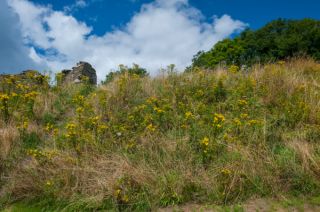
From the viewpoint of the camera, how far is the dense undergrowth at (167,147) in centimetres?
475

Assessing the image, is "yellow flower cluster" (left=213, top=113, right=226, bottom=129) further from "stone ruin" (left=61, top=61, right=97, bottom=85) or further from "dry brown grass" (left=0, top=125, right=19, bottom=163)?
"stone ruin" (left=61, top=61, right=97, bottom=85)

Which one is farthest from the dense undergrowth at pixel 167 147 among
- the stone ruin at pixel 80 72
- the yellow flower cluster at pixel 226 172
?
the stone ruin at pixel 80 72

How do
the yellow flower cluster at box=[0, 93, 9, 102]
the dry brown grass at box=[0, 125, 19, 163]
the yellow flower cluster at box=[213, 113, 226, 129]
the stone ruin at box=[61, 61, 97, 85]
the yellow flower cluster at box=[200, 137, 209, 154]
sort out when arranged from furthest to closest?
the stone ruin at box=[61, 61, 97, 85]
the yellow flower cluster at box=[0, 93, 9, 102]
the dry brown grass at box=[0, 125, 19, 163]
the yellow flower cluster at box=[213, 113, 226, 129]
the yellow flower cluster at box=[200, 137, 209, 154]

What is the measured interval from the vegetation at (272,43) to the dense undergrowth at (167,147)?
48.9 feet

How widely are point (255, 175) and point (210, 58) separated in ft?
76.7

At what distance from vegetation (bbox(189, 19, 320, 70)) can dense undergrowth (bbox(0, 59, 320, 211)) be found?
14902 millimetres

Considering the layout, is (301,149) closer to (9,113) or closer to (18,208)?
(18,208)

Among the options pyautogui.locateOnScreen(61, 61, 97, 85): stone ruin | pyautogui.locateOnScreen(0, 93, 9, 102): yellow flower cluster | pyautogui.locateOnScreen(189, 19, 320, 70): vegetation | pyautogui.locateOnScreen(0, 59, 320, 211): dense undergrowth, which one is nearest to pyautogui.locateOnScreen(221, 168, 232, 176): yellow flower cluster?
pyautogui.locateOnScreen(0, 59, 320, 211): dense undergrowth

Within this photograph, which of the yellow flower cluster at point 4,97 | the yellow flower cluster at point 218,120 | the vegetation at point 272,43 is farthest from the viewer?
the vegetation at point 272,43

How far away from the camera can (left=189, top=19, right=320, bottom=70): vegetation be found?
23.6 metres

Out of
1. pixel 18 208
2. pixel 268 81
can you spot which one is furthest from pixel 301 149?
pixel 18 208

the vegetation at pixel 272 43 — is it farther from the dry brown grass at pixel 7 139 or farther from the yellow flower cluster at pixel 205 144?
the yellow flower cluster at pixel 205 144

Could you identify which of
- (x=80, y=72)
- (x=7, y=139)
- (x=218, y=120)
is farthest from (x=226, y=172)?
(x=80, y=72)

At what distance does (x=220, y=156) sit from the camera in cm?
523
